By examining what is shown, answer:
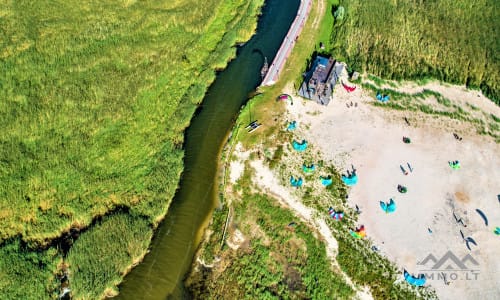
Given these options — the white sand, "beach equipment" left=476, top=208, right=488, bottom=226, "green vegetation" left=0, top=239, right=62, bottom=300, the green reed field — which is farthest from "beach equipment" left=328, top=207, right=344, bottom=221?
"green vegetation" left=0, top=239, right=62, bottom=300

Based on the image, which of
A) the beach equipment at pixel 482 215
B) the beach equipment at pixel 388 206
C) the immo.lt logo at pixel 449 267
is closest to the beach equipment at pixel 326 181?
the beach equipment at pixel 388 206

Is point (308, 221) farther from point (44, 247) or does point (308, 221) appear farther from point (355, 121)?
point (44, 247)

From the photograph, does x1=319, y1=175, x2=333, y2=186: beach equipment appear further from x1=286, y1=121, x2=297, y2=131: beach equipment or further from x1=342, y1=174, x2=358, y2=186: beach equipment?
x1=286, y1=121, x2=297, y2=131: beach equipment

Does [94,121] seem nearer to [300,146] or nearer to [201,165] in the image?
[201,165]

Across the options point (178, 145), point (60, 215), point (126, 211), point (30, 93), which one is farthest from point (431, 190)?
point (30, 93)

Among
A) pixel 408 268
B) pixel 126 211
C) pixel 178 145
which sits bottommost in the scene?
pixel 408 268

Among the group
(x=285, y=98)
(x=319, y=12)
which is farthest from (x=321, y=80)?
(x=319, y=12)
